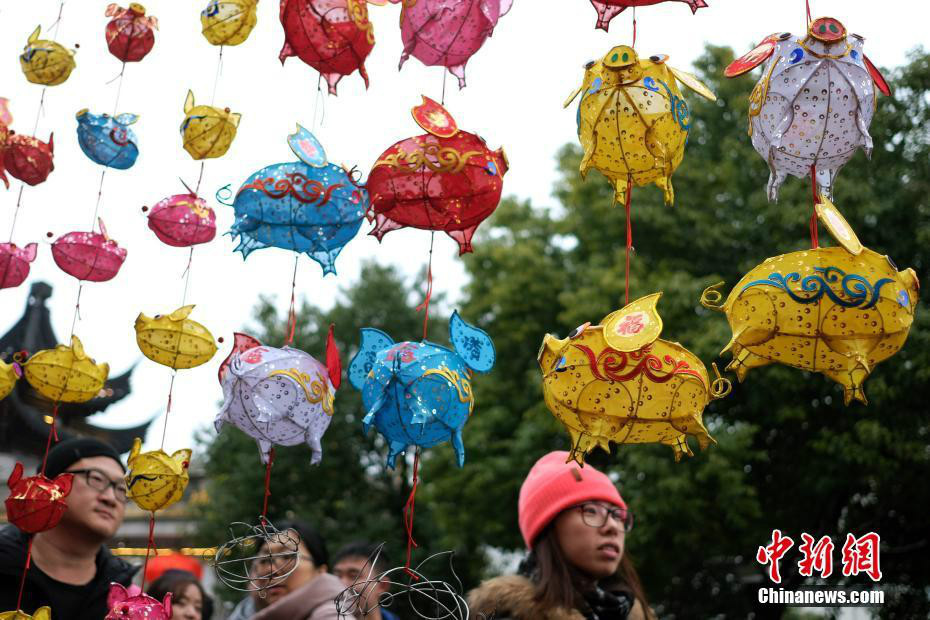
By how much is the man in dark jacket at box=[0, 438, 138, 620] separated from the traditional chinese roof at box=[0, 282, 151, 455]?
6672mm

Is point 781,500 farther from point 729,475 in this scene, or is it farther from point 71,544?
point 71,544

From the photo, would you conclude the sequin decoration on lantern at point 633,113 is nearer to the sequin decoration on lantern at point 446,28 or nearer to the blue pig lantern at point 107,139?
the sequin decoration on lantern at point 446,28

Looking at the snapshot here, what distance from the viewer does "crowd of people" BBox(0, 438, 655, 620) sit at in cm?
308

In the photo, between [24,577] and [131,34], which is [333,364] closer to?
[24,577]

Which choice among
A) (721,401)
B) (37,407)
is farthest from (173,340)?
(37,407)

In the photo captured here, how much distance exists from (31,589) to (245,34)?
6.91 feet

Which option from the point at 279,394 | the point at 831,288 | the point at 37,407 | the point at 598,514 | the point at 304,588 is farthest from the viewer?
the point at 37,407

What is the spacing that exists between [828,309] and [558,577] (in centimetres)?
125

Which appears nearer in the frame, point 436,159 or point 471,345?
point 436,159

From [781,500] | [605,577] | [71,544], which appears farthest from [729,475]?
[71,544]

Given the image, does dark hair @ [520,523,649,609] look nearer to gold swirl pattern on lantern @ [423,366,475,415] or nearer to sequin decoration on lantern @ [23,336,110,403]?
gold swirl pattern on lantern @ [423,366,475,415]

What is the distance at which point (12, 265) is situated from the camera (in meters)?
3.63

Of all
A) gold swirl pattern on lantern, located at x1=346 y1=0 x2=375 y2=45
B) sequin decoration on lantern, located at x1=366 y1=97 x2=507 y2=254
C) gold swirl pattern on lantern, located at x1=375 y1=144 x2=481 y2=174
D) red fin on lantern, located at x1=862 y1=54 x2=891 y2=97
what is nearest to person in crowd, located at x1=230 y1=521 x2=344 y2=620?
sequin decoration on lantern, located at x1=366 y1=97 x2=507 y2=254

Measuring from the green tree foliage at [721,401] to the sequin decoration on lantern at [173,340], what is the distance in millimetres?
6126
